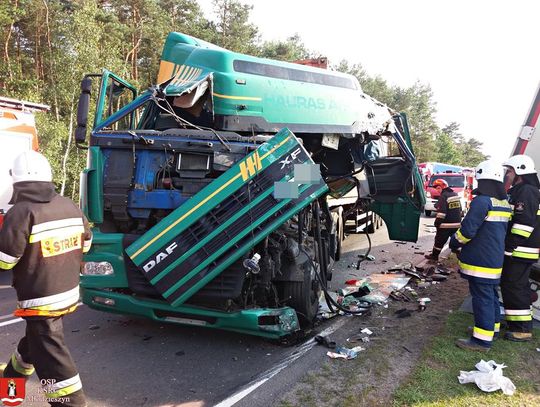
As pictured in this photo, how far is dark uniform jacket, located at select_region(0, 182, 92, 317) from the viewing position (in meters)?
2.37

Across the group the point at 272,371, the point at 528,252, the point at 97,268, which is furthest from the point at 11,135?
the point at 528,252

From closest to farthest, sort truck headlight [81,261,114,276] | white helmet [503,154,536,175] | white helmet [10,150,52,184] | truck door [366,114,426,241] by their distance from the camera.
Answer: white helmet [10,150,52,184] → truck headlight [81,261,114,276] → white helmet [503,154,536,175] → truck door [366,114,426,241]

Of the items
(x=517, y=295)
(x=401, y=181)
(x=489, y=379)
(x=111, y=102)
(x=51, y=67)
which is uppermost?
(x=51, y=67)

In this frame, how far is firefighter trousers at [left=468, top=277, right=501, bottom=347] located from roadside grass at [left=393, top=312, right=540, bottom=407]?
0.15 metres

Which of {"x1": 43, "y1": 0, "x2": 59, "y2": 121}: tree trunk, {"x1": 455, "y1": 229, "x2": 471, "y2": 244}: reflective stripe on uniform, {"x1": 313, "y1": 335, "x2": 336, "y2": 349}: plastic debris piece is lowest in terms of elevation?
{"x1": 313, "y1": 335, "x2": 336, "y2": 349}: plastic debris piece

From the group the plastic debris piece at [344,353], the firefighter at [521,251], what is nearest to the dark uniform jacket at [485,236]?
the firefighter at [521,251]

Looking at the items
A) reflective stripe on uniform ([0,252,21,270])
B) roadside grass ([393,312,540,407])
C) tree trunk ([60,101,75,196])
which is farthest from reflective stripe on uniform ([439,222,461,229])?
tree trunk ([60,101,75,196])

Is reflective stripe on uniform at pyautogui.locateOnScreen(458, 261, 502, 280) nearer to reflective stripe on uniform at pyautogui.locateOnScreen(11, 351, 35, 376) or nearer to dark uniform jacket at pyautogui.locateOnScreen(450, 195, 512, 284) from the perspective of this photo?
dark uniform jacket at pyautogui.locateOnScreen(450, 195, 512, 284)

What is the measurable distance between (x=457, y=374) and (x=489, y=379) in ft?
0.88

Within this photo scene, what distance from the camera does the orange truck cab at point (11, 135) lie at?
6.90 metres

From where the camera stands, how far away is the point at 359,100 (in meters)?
5.58

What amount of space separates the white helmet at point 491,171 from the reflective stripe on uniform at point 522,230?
1.94 feet

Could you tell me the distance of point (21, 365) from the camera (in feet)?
9.27

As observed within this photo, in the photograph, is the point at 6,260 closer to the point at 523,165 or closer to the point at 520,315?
the point at 520,315
